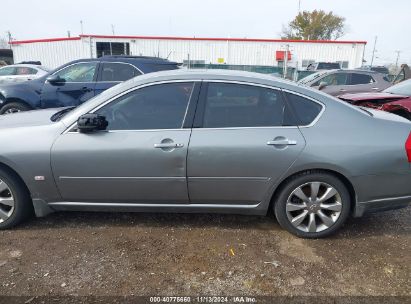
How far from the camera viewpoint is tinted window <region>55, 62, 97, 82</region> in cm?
695

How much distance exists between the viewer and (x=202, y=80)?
3.21 metres

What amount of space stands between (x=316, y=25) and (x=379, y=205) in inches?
2242

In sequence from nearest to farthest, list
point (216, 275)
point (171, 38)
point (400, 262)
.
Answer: point (216, 275)
point (400, 262)
point (171, 38)

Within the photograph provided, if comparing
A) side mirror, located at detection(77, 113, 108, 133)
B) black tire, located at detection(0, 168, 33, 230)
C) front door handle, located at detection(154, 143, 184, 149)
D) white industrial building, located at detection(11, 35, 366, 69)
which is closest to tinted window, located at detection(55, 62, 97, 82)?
black tire, located at detection(0, 168, 33, 230)

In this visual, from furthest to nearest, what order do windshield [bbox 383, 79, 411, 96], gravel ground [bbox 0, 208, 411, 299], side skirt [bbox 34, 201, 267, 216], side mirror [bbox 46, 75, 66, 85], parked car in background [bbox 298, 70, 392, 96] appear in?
parked car in background [bbox 298, 70, 392, 96]
side mirror [bbox 46, 75, 66, 85]
windshield [bbox 383, 79, 411, 96]
side skirt [bbox 34, 201, 267, 216]
gravel ground [bbox 0, 208, 411, 299]

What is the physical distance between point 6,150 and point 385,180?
11.7 feet

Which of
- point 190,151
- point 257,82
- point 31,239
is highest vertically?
point 257,82

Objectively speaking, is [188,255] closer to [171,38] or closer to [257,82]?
[257,82]

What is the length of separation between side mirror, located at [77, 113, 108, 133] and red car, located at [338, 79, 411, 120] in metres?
5.13

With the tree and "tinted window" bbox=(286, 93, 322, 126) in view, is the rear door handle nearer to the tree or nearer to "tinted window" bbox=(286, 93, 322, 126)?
"tinted window" bbox=(286, 93, 322, 126)

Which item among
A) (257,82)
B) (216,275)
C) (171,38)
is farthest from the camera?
(171,38)

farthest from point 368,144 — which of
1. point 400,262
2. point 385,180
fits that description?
point 400,262

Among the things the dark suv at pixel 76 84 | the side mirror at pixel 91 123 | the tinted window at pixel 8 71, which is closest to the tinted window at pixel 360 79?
the dark suv at pixel 76 84

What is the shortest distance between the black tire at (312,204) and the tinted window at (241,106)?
0.60 metres
